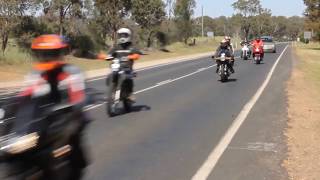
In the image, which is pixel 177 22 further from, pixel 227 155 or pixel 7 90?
pixel 227 155

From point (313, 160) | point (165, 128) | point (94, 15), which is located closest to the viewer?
point (313, 160)

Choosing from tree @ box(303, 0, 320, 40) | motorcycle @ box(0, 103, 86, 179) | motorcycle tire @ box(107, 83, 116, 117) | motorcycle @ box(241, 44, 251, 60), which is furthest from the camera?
tree @ box(303, 0, 320, 40)

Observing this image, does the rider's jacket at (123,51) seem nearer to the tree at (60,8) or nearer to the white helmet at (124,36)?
the white helmet at (124,36)

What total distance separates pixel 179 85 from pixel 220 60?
2.40m

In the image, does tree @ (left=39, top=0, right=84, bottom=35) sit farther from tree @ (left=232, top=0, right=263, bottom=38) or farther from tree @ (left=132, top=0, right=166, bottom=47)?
tree @ (left=232, top=0, right=263, bottom=38)

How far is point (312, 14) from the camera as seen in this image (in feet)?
273

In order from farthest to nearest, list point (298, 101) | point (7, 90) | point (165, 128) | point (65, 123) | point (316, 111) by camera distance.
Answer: point (7, 90) → point (298, 101) → point (316, 111) → point (165, 128) → point (65, 123)

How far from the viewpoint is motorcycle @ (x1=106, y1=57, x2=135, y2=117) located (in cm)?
1315

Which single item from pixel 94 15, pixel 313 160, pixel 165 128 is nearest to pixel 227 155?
pixel 313 160

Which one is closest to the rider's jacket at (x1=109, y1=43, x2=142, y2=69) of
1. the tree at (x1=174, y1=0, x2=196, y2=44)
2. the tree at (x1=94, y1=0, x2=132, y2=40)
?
the tree at (x1=94, y1=0, x2=132, y2=40)

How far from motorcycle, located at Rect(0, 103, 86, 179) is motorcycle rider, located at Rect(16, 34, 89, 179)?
0.02 meters

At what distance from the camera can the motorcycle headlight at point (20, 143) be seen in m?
5.12

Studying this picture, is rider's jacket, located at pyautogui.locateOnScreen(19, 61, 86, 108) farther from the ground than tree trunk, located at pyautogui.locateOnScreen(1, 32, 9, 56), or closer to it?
farther from the ground

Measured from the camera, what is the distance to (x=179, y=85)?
70.2 ft
